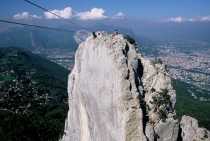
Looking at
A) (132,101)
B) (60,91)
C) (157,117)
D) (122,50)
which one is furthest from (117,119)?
(60,91)

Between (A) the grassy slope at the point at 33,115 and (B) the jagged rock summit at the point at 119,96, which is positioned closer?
(B) the jagged rock summit at the point at 119,96

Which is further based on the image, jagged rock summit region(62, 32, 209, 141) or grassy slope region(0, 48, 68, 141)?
grassy slope region(0, 48, 68, 141)

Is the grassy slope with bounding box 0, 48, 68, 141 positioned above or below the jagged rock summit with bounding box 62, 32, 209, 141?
below

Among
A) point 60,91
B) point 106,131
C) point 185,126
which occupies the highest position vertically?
point 106,131

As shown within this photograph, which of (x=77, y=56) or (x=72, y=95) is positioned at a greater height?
(x=77, y=56)

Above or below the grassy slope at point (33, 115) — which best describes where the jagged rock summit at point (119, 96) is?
above

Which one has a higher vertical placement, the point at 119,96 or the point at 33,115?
the point at 119,96

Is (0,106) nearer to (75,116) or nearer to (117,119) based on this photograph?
(75,116)

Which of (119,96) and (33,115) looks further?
(33,115)
